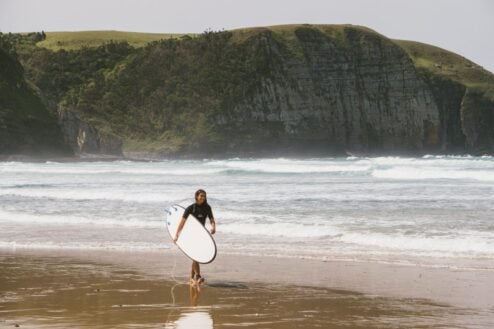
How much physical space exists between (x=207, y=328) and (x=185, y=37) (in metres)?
128

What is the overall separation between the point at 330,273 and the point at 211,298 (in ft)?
7.92

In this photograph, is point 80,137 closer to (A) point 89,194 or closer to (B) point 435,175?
(B) point 435,175

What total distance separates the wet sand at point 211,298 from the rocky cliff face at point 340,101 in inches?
4052

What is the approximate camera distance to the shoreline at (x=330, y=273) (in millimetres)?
10273

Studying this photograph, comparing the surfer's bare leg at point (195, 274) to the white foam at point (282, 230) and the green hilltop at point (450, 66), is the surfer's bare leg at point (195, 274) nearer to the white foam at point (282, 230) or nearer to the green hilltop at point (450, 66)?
the white foam at point (282, 230)

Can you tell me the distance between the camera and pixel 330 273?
11844 mm

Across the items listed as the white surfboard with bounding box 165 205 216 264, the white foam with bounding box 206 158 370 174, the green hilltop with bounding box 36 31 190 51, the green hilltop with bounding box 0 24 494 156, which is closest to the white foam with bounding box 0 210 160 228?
the white surfboard with bounding box 165 205 216 264

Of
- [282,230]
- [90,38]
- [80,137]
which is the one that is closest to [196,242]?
[282,230]

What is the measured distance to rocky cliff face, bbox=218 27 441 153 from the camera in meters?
119

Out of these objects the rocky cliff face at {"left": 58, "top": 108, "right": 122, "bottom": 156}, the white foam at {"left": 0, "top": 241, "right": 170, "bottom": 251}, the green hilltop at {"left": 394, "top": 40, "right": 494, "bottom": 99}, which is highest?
the green hilltop at {"left": 394, "top": 40, "right": 494, "bottom": 99}

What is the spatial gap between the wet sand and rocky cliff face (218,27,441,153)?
338ft

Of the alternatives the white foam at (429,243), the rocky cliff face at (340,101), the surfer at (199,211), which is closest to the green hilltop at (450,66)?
the rocky cliff face at (340,101)

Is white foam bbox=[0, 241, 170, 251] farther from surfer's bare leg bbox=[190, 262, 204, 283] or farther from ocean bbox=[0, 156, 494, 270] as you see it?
surfer's bare leg bbox=[190, 262, 204, 283]

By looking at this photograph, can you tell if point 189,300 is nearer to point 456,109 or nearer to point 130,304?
point 130,304
